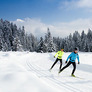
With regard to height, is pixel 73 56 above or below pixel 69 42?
below

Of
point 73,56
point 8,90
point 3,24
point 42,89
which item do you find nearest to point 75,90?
point 42,89

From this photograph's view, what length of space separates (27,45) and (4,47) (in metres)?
30.4

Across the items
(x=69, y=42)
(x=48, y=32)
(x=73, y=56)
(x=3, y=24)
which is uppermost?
(x=3, y=24)

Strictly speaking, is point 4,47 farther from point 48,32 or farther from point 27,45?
point 27,45

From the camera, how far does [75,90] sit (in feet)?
13.1

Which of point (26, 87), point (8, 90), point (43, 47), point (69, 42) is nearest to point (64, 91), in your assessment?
point (26, 87)

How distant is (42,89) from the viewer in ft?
9.91

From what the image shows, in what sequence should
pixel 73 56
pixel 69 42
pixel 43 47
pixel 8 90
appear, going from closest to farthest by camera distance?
pixel 8 90
pixel 73 56
pixel 43 47
pixel 69 42

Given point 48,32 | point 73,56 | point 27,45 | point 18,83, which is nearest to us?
point 18,83

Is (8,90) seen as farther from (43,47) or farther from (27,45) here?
(27,45)

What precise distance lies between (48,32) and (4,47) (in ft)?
81.5

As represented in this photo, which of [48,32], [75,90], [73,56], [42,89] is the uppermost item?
[48,32]

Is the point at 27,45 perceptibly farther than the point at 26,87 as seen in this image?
Yes

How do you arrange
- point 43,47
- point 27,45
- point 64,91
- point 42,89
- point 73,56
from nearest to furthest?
point 42,89
point 64,91
point 73,56
point 43,47
point 27,45
